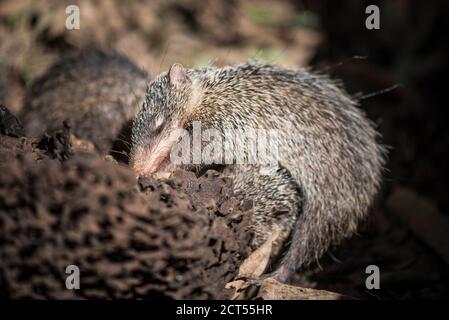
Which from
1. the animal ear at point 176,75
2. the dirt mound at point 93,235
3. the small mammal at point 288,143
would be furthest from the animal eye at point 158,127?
the dirt mound at point 93,235

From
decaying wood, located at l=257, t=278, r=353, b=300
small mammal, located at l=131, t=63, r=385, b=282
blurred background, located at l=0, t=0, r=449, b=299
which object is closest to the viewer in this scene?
decaying wood, located at l=257, t=278, r=353, b=300

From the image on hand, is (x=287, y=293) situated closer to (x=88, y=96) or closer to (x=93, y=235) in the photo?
(x=93, y=235)

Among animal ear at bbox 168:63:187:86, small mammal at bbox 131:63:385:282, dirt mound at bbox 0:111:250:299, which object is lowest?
dirt mound at bbox 0:111:250:299

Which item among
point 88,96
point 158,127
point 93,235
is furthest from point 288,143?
point 88,96

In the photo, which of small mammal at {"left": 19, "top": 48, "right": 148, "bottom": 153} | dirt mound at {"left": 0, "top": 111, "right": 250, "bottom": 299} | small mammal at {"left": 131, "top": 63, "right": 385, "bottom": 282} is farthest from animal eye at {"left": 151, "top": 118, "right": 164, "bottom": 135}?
dirt mound at {"left": 0, "top": 111, "right": 250, "bottom": 299}

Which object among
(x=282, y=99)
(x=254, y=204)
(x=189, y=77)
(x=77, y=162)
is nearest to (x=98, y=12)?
(x=189, y=77)

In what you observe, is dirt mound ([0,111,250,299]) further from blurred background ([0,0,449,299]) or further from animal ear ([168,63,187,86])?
blurred background ([0,0,449,299])

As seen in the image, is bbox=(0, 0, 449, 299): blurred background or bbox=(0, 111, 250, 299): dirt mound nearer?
bbox=(0, 111, 250, 299): dirt mound
